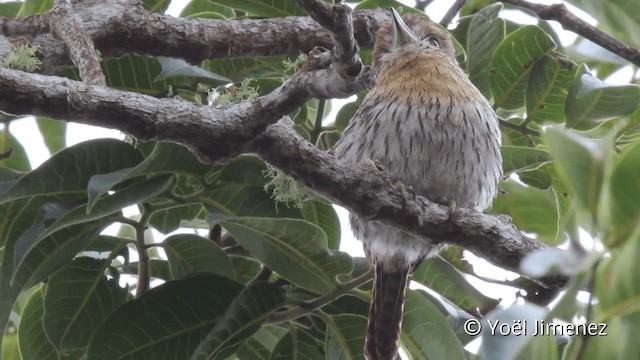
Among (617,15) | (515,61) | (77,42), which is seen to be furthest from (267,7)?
(617,15)

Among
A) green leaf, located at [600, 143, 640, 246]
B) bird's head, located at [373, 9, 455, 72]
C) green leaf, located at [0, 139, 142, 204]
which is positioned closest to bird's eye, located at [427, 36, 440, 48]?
bird's head, located at [373, 9, 455, 72]

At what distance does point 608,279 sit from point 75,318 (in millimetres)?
1901

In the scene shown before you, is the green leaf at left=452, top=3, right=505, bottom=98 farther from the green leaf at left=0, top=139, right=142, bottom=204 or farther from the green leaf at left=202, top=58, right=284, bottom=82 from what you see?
the green leaf at left=0, top=139, right=142, bottom=204

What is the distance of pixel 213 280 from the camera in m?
2.66

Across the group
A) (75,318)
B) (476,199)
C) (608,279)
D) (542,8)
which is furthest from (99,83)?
(476,199)

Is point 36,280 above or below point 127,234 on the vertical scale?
above

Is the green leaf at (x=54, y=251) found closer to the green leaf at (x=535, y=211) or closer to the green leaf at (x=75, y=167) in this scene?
the green leaf at (x=75, y=167)

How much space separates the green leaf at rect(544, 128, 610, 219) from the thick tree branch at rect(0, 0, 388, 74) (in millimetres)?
1518

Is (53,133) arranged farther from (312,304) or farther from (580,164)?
(580,164)

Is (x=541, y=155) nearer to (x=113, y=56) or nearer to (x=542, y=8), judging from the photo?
(x=542, y=8)

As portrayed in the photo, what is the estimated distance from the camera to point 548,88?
310 cm

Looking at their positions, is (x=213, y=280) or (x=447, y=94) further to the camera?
(x=447, y=94)

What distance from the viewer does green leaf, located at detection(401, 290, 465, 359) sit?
2633 mm

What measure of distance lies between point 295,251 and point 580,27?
1128 millimetres
